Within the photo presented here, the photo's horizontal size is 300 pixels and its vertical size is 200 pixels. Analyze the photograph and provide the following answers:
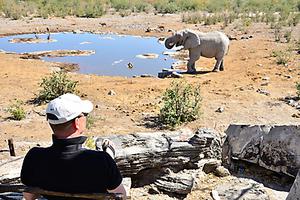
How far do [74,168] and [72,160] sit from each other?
1.8 inches

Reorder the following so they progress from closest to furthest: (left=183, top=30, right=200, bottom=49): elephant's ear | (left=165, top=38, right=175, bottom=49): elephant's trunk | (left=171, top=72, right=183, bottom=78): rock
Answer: (left=171, top=72, right=183, bottom=78): rock
(left=183, top=30, right=200, bottom=49): elephant's ear
(left=165, top=38, right=175, bottom=49): elephant's trunk

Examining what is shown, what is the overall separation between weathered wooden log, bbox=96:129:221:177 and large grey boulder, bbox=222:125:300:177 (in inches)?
18.6

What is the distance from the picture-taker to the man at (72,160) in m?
2.46

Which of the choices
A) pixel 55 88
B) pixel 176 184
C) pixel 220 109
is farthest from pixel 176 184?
pixel 55 88

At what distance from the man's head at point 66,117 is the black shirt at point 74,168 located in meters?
0.04

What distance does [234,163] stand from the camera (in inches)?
232

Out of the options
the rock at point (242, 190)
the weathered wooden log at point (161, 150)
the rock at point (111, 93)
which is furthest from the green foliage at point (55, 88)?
the rock at point (242, 190)

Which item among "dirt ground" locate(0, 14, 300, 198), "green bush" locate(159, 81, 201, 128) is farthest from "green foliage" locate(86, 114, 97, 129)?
"green bush" locate(159, 81, 201, 128)

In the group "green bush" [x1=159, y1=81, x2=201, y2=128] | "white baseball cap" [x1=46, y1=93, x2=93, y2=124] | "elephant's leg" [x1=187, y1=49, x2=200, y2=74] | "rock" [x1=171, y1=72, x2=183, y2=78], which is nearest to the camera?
"white baseball cap" [x1=46, y1=93, x2=93, y2=124]

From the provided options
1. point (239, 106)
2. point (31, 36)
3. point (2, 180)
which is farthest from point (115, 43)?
point (2, 180)

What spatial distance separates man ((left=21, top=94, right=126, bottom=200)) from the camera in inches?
96.7

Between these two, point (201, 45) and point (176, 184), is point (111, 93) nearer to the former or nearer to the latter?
point (201, 45)

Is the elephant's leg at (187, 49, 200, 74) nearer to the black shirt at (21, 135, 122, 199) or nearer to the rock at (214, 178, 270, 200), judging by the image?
the rock at (214, 178, 270, 200)

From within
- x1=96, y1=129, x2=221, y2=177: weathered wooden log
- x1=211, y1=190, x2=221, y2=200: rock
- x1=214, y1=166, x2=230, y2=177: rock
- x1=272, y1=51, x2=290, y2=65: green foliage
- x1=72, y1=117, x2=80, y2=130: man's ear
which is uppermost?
x1=72, y1=117, x2=80, y2=130: man's ear
